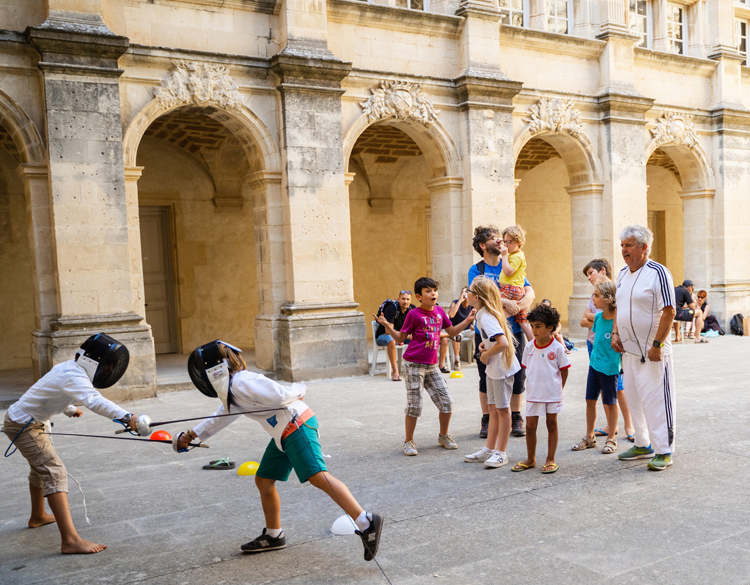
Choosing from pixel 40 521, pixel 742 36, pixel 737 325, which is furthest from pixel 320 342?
pixel 742 36

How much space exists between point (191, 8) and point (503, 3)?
5608 mm

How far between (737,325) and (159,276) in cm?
1123

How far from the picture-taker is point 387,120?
10.8 m

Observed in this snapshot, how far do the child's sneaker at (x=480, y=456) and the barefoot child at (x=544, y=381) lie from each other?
0.28m

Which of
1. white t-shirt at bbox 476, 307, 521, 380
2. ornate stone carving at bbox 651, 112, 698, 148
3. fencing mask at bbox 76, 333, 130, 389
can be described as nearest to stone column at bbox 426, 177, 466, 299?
ornate stone carving at bbox 651, 112, 698, 148

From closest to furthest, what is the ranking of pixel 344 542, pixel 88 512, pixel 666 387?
pixel 344 542
pixel 88 512
pixel 666 387

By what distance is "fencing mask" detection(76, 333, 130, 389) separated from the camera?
150 inches

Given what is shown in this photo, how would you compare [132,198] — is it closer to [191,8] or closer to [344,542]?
[191,8]

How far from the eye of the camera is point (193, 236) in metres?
13.0

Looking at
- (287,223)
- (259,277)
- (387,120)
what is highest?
(387,120)

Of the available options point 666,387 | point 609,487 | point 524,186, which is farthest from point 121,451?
point 524,186

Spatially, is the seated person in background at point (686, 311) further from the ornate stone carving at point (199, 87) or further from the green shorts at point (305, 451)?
the green shorts at point (305, 451)

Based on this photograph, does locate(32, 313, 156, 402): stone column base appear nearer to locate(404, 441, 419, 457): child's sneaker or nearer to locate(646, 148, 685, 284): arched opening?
locate(404, 441, 419, 457): child's sneaker

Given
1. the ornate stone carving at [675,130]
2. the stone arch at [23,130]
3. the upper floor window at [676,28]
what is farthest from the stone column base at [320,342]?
the upper floor window at [676,28]
